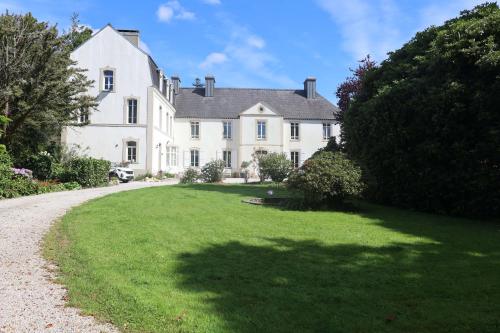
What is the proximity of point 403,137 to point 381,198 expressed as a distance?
2201 millimetres

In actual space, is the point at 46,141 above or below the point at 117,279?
above

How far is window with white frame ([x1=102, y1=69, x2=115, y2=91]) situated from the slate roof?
383 inches

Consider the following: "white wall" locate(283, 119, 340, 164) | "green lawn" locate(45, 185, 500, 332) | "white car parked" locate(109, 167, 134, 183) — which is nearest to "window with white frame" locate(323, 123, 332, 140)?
"white wall" locate(283, 119, 340, 164)

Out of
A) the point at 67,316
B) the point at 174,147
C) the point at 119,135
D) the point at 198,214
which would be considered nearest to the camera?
the point at 67,316

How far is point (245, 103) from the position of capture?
42.6m

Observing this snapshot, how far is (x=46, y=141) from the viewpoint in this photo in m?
23.6

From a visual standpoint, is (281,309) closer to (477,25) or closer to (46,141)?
(477,25)

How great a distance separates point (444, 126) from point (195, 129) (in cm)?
3201

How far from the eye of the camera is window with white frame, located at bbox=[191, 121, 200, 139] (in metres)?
Result: 41.1

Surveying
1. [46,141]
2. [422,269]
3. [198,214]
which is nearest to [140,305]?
[422,269]

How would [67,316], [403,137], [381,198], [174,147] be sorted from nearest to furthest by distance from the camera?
[67,316], [403,137], [381,198], [174,147]

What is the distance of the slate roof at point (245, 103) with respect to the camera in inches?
1631

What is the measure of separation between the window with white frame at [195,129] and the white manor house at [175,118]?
0.09 metres

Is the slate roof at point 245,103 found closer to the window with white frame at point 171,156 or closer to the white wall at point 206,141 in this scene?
the white wall at point 206,141
